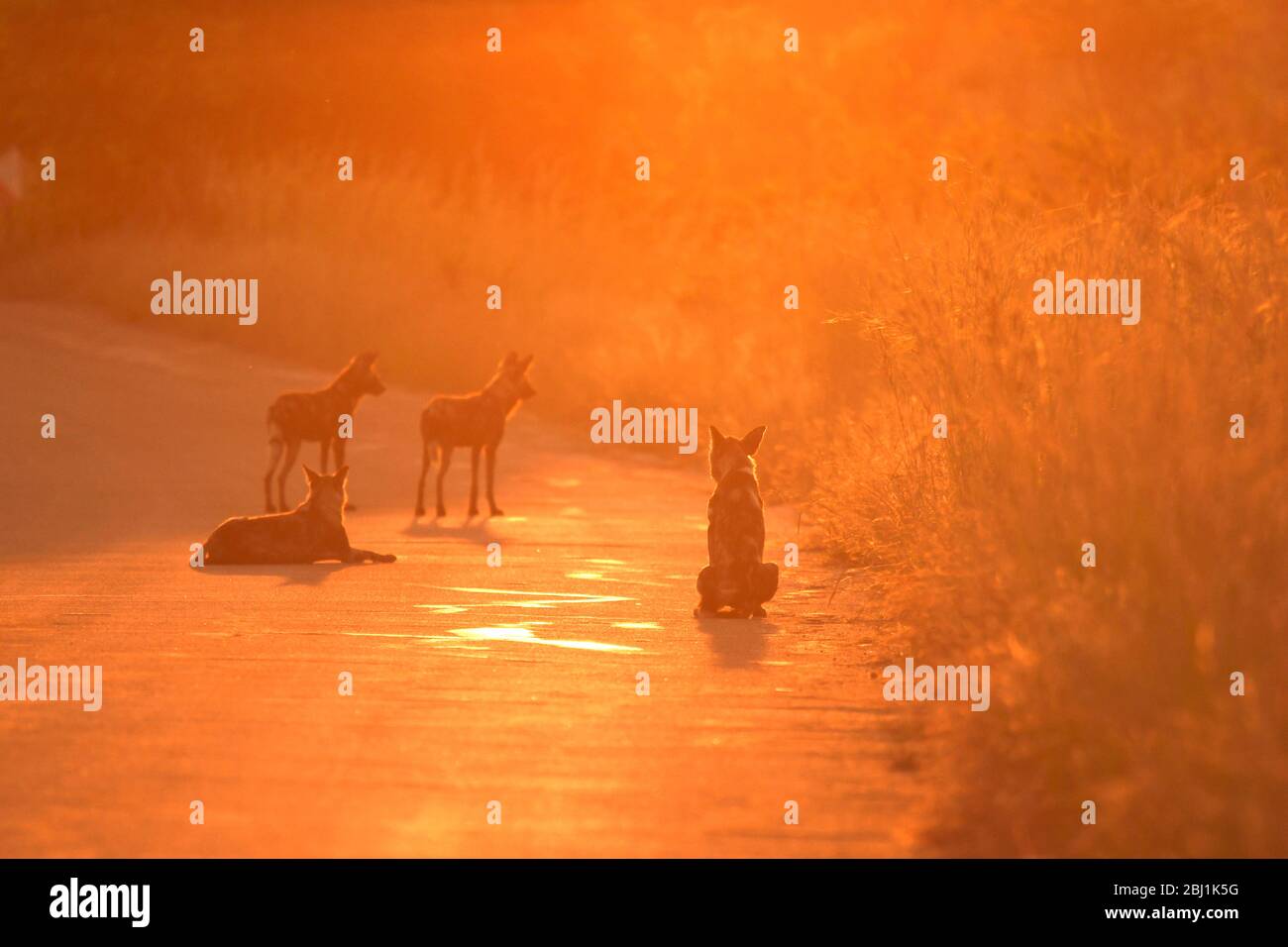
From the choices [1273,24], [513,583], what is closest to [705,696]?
→ [513,583]

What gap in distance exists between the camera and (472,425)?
73.5ft

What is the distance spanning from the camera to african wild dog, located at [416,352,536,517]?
22188 millimetres

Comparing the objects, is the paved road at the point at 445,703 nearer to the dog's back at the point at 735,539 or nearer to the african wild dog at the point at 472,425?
the dog's back at the point at 735,539

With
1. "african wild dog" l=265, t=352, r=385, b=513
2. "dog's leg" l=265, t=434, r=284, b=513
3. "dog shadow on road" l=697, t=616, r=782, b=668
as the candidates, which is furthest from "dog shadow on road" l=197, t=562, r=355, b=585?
"african wild dog" l=265, t=352, r=385, b=513

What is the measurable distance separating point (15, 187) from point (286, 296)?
13.6 m

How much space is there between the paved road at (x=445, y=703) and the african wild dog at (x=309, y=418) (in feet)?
3.37

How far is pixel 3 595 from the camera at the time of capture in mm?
14680

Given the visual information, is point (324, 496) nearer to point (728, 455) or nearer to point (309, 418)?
point (728, 455)

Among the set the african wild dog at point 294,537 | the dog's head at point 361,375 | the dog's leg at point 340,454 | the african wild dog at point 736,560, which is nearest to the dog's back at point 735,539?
the african wild dog at point 736,560

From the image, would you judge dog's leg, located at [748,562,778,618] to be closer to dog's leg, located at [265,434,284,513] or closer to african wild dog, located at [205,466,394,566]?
african wild dog, located at [205,466,394,566]

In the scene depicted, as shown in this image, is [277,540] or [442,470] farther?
[442,470]

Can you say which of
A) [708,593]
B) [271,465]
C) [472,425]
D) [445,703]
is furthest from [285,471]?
[445,703]

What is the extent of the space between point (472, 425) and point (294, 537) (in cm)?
532

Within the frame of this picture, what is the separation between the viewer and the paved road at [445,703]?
7.62 m
